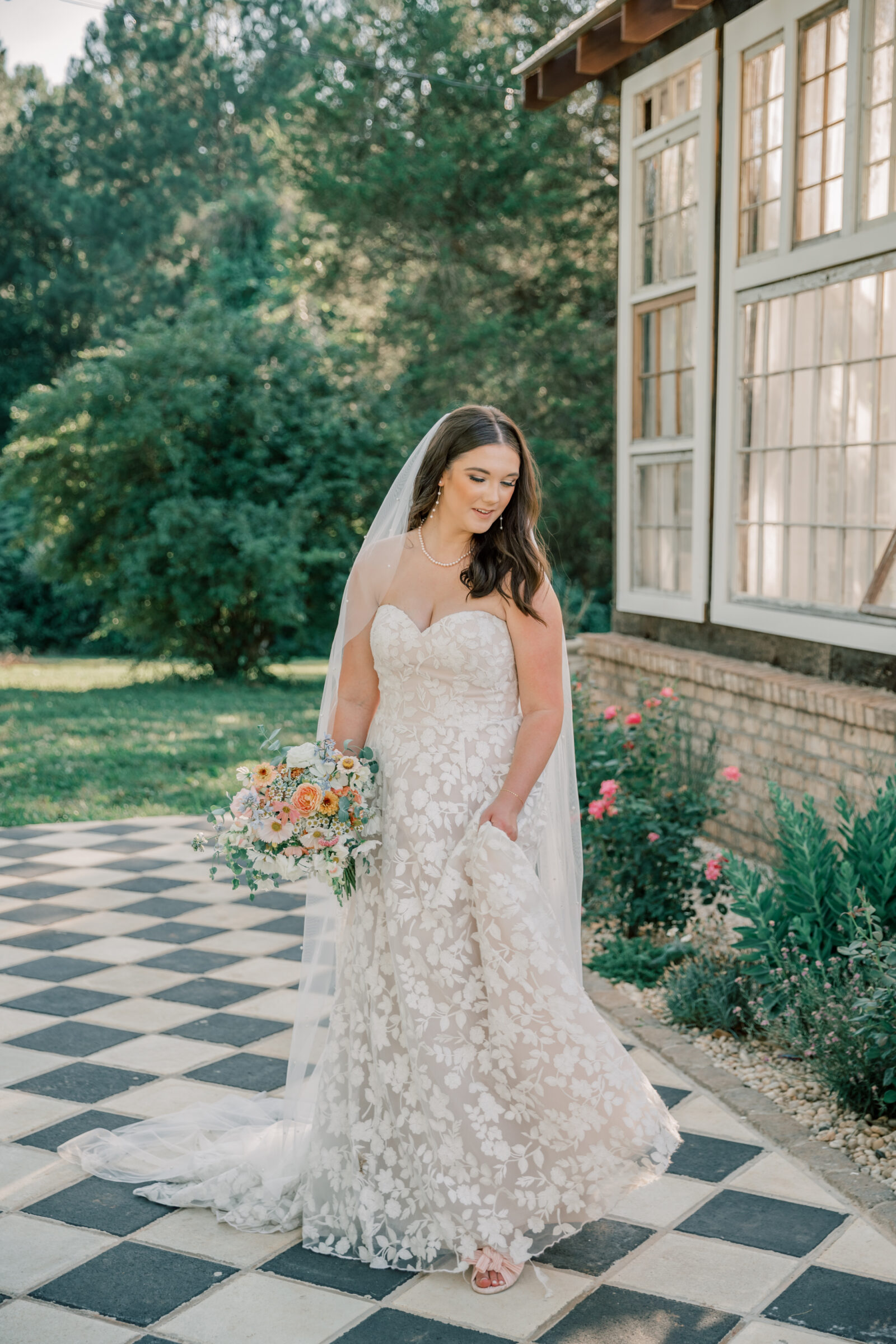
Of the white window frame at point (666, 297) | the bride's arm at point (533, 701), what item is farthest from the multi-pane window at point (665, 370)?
the bride's arm at point (533, 701)

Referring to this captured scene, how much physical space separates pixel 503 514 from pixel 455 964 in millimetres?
1060

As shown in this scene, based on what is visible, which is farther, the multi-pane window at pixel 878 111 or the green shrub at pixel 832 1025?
the multi-pane window at pixel 878 111

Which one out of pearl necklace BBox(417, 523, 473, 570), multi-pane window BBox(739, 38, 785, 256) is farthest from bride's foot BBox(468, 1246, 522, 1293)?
multi-pane window BBox(739, 38, 785, 256)

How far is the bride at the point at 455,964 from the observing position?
2.79 metres

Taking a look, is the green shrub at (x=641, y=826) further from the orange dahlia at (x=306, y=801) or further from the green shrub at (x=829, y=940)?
the orange dahlia at (x=306, y=801)

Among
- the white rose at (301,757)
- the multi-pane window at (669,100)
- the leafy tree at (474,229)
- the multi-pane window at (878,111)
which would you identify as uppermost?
the leafy tree at (474,229)

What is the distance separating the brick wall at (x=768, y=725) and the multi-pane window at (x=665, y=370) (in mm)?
1355

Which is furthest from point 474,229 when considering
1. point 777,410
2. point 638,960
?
point 638,960

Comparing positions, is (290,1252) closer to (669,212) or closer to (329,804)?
(329,804)

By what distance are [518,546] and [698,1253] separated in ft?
5.45

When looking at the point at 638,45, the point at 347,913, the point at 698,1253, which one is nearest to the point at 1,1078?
the point at 347,913

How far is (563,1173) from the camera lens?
2.79m

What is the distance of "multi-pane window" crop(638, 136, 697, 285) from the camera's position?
24.2ft

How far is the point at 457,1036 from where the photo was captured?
2.85 meters
